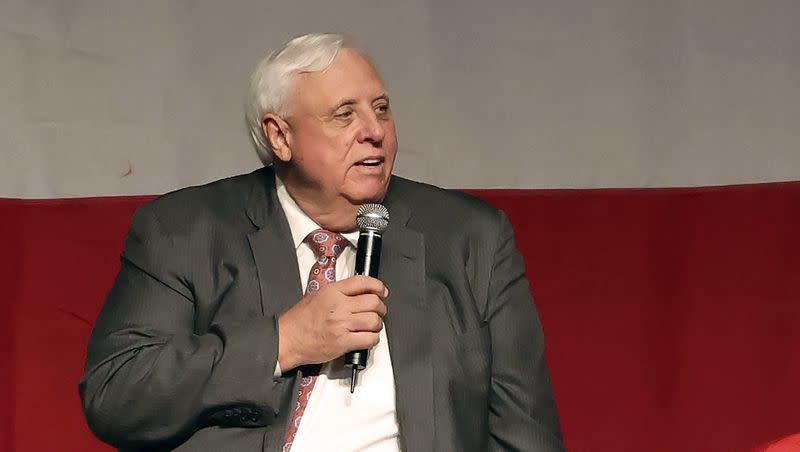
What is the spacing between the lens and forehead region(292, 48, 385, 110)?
2.16 metres

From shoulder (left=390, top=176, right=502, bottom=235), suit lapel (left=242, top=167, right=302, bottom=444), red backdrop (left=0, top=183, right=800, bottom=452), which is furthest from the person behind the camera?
red backdrop (left=0, top=183, right=800, bottom=452)

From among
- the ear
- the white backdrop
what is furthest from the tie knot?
the white backdrop

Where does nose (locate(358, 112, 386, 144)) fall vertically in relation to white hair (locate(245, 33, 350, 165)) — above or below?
below

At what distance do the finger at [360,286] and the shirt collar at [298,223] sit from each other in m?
0.26

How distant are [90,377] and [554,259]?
1260 millimetres

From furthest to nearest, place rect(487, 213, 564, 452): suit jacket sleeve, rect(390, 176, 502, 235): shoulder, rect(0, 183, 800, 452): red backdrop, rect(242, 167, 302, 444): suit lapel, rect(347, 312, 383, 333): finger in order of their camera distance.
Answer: rect(0, 183, 800, 452): red backdrop → rect(390, 176, 502, 235): shoulder → rect(487, 213, 564, 452): suit jacket sleeve → rect(242, 167, 302, 444): suit lapel → rect(347, 312, 383, 333): finger

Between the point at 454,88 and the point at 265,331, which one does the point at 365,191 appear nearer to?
the point at 265,331

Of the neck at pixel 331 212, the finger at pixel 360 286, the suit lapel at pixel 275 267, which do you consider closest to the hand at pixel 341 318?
the finger at pixel 360 286

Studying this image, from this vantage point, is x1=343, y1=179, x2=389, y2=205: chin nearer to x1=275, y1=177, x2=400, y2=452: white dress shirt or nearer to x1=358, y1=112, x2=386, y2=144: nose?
x1=358, y1=112, x2=386, y2=144: nose

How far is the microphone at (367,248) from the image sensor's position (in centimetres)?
198

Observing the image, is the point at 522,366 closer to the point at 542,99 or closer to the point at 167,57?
the point at 542,99

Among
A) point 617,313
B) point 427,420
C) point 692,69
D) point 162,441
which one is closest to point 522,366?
point 427,420

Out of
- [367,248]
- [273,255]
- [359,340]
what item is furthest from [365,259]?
[273,255]

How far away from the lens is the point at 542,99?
3020 millimetres
